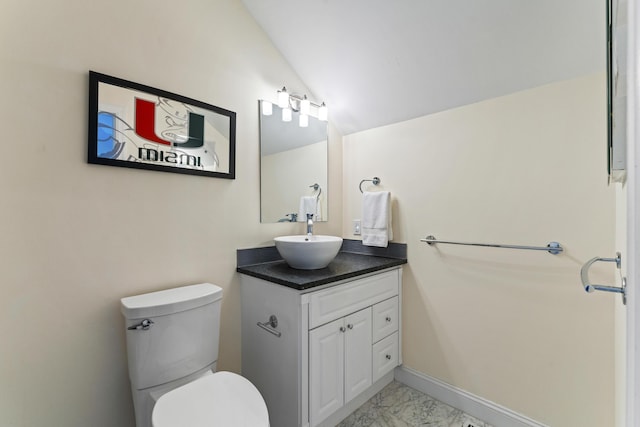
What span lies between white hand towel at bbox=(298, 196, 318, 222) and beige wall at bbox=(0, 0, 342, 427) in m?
0.62

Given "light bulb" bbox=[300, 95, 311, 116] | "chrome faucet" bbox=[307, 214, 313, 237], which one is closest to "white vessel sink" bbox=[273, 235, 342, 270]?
"chrome faucet" bbox=[307, 214, 313, 237]

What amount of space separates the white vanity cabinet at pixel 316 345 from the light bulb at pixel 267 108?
1097 millimetres

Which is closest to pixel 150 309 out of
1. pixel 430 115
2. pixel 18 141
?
pixel 18 141

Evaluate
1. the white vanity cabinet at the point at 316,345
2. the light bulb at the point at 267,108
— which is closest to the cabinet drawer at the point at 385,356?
the white vanity cabinet at the point at 316,345

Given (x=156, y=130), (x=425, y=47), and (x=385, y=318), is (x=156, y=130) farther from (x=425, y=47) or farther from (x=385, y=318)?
(x=385, y=318)

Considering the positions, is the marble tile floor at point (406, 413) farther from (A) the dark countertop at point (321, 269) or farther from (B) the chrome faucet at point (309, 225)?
(B) the chrome faucet at point (309, 225)

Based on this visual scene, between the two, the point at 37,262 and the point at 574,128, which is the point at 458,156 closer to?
the point at 574,128

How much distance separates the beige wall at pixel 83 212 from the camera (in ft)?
3.73

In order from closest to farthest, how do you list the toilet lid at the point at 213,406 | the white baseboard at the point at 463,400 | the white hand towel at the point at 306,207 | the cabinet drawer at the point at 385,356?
the toilet lid at the point at 213,406 < the white baseboard at the point at 463,400 < the cabinet drawer at the point at 385,356 < the white hand towel at the point at 306,207

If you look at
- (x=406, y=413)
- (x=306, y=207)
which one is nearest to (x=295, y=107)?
(x=306, y=207)

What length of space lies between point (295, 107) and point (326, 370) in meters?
1.73

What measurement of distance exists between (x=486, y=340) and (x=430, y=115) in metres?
1.46

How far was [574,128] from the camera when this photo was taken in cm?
143

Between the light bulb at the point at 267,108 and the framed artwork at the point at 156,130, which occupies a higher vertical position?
the light bulb at the point at 267,108
